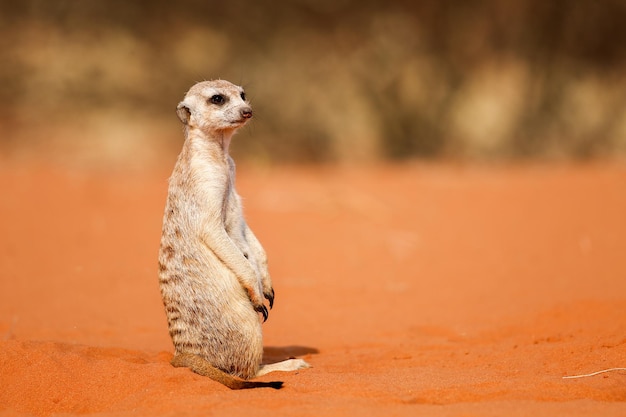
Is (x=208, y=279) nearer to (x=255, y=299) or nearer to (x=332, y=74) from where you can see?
(x=255, y=299)

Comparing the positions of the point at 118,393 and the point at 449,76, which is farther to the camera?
the point at 449,76

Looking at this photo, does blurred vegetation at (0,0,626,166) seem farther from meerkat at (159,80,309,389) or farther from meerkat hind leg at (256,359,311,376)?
meerkat hind leg at (256,359,311,376)

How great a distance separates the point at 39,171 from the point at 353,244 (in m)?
5.11

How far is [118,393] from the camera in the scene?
12.9 feet

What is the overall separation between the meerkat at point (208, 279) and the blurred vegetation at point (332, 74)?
824 cm

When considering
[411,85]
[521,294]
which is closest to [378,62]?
[411,85]

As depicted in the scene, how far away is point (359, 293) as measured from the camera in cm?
705

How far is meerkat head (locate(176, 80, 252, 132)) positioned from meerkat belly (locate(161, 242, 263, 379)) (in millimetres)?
789

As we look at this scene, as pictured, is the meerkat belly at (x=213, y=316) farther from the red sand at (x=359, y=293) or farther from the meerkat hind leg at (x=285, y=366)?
the red sand at (x=359, y=293)

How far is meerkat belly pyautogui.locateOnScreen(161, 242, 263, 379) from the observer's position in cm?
438

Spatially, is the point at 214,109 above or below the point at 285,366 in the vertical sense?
above

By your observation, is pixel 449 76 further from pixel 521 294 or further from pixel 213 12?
pixel 521 294

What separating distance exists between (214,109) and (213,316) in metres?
1.23

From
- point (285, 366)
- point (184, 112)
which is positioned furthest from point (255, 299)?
point (184, 112)
